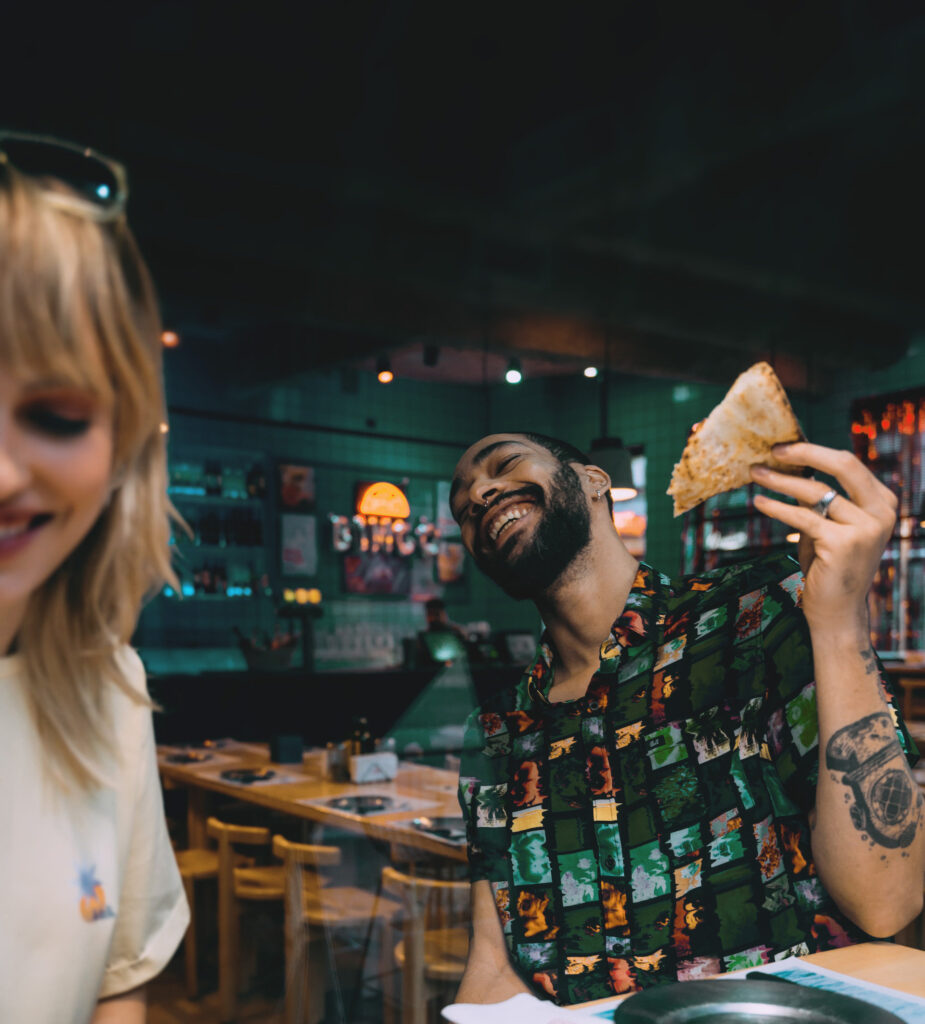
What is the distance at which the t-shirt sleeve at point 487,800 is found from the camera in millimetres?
1589

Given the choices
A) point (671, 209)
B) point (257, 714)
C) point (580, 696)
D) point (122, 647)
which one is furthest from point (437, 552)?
point (122, 647)

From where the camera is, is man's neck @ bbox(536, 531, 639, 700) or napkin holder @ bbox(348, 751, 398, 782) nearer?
man's neck @ bbox(536, 531, 639, 700)

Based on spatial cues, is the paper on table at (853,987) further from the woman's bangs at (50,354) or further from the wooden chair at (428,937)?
the wooden chair at (428,937)

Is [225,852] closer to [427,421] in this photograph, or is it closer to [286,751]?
[286,751]

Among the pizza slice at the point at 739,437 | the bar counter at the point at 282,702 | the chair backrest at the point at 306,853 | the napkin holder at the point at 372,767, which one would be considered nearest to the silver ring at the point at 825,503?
the pizza slice at the point at 739,437

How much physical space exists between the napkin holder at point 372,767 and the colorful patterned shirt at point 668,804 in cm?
238

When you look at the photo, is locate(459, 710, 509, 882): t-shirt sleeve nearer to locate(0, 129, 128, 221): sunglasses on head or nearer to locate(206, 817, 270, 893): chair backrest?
locate(0, 129, 128, 221): sunglasses on head

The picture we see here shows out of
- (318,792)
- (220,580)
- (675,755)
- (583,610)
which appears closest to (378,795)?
(318,792)

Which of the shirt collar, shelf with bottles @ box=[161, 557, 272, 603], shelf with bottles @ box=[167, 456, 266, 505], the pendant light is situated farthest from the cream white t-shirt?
shelf with bottles @ box=[167, 456, 266, 505]

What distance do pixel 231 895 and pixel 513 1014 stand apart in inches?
127

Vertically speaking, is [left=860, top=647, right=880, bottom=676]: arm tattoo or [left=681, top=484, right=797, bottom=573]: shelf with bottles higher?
[left=681, top=484, right=797, bottom=573]: shelf with bottles

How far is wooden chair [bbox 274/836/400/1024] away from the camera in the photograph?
3301 mm

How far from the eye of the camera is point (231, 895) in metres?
3.87

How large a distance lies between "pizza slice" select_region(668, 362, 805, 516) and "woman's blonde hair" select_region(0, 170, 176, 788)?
0.86 meters
